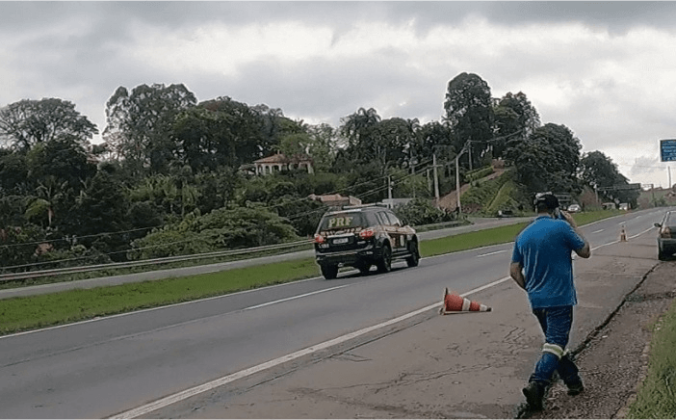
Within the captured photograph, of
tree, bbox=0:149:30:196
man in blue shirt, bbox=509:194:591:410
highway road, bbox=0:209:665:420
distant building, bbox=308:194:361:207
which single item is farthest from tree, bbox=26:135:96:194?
man in blue shirt, bbox=509:194:591:410

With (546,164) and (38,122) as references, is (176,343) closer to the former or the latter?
(546,164)

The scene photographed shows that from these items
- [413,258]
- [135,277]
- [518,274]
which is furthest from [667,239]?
[135,277]

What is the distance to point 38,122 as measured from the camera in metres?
102

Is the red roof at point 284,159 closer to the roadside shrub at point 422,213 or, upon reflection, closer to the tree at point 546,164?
the tree at point 546,164

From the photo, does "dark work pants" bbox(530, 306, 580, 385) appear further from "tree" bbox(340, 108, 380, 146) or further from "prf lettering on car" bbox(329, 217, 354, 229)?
"tree" bbox(340, 108, 380, 146)

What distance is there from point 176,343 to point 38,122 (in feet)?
319

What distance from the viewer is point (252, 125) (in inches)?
4026

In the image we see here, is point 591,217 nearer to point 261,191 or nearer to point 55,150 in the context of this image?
point 261,191

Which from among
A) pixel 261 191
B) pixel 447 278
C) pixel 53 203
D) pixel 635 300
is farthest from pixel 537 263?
pixel 261 191

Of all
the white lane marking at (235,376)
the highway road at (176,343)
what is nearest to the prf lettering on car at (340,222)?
the highway road at (176,343)

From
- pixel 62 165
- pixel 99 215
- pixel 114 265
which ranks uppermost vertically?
pixel 62 165

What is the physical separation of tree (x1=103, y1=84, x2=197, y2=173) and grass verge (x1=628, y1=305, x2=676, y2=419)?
277 ft

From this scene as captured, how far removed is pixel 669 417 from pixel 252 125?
321 ft

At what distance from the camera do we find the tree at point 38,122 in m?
99.4
